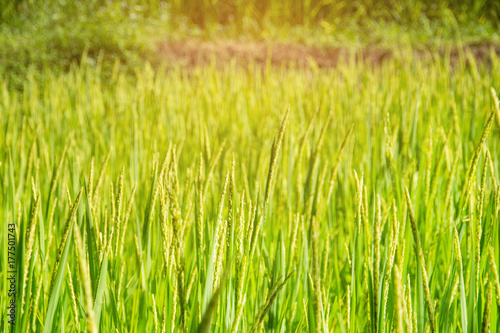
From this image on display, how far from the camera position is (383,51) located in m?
5.59

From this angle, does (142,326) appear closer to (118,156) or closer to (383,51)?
(118,156)

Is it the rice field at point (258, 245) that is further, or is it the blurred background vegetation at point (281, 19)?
the blurred background vegetation at point (281, 19)

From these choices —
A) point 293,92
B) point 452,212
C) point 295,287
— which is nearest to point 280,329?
point 295,287

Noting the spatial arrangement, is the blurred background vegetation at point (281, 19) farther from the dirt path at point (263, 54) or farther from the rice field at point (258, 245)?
the rice field at point (258, 245)

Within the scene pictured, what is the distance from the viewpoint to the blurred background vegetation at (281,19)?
20.4ft

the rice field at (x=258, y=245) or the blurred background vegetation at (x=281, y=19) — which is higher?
the blurred background vegetation at (x=281, y=19)

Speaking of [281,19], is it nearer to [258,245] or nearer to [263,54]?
[263,54]

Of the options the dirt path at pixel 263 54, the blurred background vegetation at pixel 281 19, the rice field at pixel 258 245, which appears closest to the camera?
the rice field at pixel 258 245

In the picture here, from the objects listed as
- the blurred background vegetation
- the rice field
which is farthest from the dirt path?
the rice field

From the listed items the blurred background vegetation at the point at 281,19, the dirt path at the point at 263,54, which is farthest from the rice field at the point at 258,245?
the blurred background vegetation at the point at 281,19

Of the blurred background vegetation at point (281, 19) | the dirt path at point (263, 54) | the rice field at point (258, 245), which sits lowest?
the rice field at point (258, 245)

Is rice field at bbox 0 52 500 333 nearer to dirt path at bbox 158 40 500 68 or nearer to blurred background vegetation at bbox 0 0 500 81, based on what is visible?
dirt path at bbox 158 40 500 68

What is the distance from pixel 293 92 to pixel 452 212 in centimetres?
175

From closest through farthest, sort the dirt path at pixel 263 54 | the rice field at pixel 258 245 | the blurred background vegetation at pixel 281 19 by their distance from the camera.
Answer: the rice field at pixel 258 245
the dirt path at pixel 263 54
the blurred background vegetation at pixel 281 19
